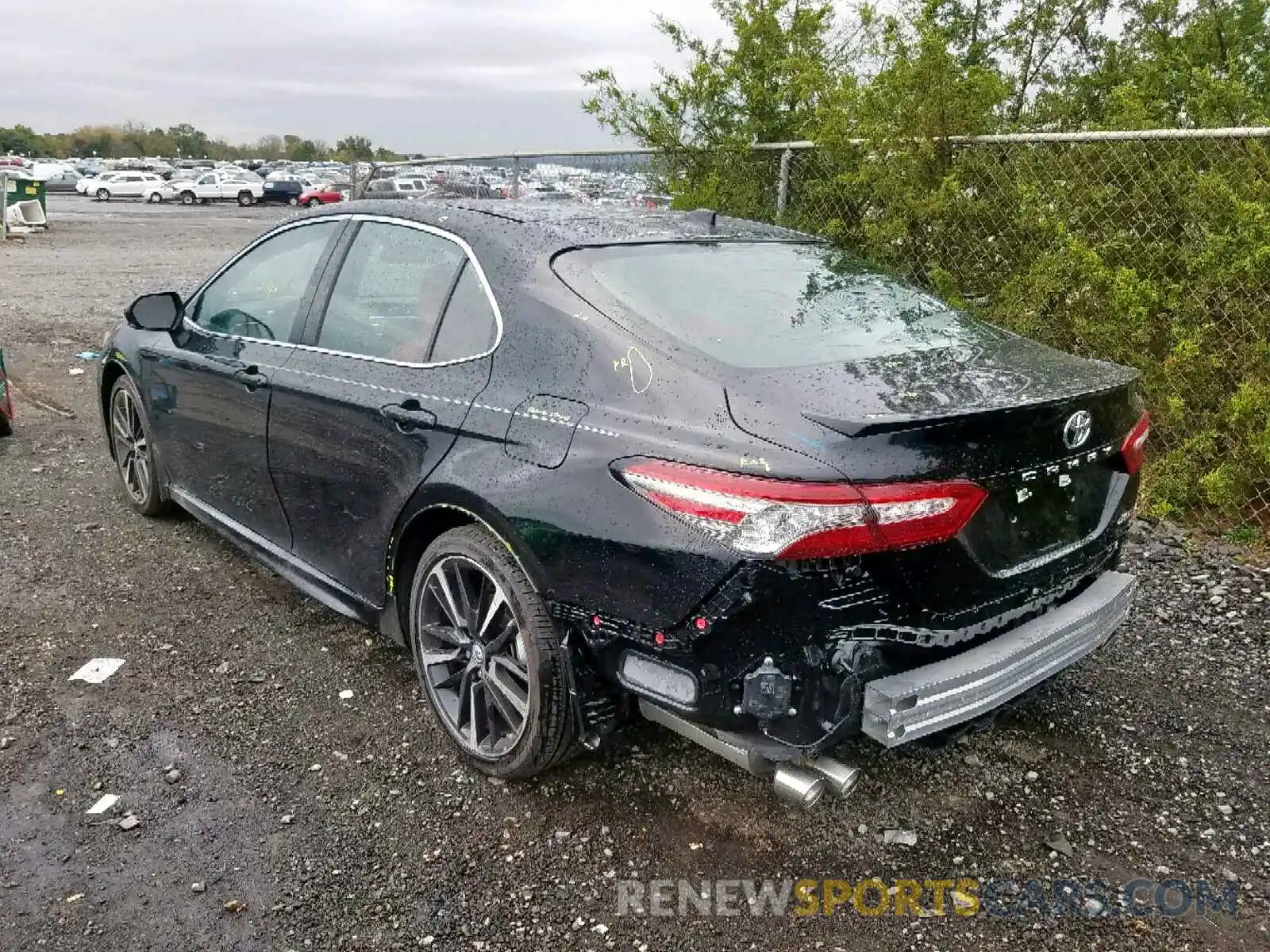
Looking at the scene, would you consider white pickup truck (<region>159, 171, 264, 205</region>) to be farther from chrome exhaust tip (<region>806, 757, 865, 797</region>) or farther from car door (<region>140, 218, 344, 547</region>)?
chrome exhaust tip (<region>806, 757, 865, 797</region>)

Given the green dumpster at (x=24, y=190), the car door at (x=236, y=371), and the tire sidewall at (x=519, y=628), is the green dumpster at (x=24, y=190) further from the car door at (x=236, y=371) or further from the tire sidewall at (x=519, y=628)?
the tire sidewall at (x=519, y=628)

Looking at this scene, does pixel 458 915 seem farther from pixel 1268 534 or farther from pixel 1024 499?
pixel 1268 534

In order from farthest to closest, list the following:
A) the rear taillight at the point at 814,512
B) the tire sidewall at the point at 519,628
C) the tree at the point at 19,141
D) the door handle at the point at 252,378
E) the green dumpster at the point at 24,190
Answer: the tree at the point at 19,141 → the green dumpster at the point at 24,190 → the door handle at the point at 252,378 → the tire sidewall at the point at 519,628 → the rear taillight at the point at 814,512

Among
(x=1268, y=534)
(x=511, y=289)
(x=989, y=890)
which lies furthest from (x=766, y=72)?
(x=989, y=890)

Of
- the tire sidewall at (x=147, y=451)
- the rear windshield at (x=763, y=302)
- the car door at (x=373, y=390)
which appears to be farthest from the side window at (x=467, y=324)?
the tire sidewall at (x=147, y=451)

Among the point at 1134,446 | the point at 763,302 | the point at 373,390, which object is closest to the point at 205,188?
the point at 373,390

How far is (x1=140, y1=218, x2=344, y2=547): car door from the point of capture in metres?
3.85

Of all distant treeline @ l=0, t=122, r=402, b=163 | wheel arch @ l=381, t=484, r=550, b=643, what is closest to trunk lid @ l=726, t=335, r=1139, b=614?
wheel arch @ l=381, t=484, r=550, b=643

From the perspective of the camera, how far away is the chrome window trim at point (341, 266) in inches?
120

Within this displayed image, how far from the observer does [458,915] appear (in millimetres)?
2539

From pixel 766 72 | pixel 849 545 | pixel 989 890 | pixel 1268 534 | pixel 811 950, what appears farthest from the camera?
pixel 766 72

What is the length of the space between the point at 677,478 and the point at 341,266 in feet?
6.18

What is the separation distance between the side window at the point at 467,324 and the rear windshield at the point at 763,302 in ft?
0.88

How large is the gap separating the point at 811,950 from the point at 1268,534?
377 centimetres
